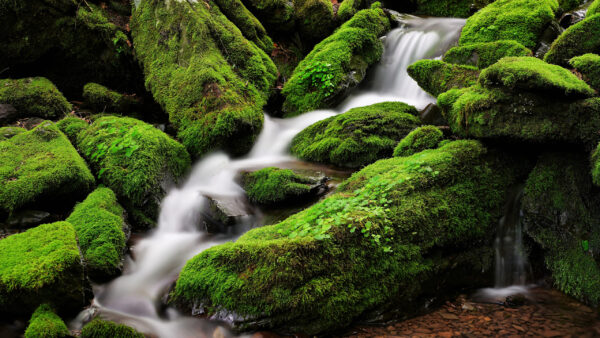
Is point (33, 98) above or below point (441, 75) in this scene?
below

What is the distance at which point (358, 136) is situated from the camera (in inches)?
256

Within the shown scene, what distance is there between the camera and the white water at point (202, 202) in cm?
392

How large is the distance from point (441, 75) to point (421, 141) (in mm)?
1796

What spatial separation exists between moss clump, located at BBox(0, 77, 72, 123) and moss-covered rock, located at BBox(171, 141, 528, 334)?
574cm

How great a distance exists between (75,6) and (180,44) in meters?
2.95

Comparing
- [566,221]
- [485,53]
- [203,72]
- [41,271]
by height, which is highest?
[485,53]

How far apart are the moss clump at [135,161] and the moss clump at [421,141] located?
3877 mm

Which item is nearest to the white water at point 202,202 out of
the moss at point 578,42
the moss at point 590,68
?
the moss at point 578,42

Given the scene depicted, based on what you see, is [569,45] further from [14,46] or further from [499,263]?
[14,46]

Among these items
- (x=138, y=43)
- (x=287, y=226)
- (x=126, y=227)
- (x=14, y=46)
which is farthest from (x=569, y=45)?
(x=14, y=46)

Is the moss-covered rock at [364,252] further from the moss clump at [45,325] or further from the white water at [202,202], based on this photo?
the moss clump at [45,325]

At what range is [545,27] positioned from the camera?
7.62 metres

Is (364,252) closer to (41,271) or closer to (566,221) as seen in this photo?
(566,221)

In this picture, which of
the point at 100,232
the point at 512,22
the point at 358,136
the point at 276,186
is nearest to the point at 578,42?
the point at 512,22
